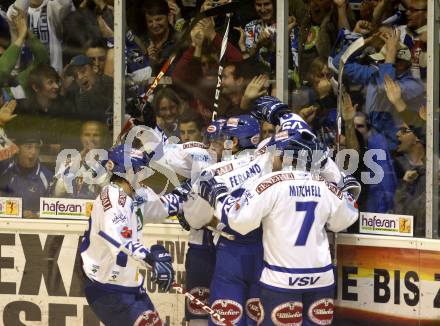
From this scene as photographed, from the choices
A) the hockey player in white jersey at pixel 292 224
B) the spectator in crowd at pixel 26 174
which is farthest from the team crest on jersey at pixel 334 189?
the spectator in crowd at pixel 26 174

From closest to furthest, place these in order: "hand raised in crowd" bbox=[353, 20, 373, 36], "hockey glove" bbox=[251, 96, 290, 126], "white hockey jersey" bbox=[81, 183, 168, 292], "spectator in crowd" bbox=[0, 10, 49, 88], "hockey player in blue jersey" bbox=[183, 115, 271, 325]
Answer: "white hockey jersey" bbox=[81, 183, 168, 292] < "hockey player in blue jersey" bbox=[183, 115, 271, 325] < "hockey glove" bbox=[251, 96, 290, 126] < "hand raised in crowd" bbox=[353, 20, 373, 36] < "spectator in crowd" bbox=[0, 10, 49, 88]

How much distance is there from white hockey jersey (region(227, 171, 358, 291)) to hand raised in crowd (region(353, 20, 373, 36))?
Answer: 1.10m

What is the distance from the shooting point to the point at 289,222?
19.7 ft

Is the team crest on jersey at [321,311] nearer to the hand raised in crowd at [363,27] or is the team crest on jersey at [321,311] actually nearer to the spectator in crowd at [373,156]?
the spectator in crowd at [373,156]

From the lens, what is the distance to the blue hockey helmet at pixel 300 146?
20.0ft

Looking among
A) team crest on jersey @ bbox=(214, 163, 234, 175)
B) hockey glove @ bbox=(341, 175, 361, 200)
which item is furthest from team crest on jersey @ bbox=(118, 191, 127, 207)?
hockey glove @ bbox=(341, 175, 361, 200)

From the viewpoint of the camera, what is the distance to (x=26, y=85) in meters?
7.48

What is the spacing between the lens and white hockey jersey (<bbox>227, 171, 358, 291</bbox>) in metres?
5.99

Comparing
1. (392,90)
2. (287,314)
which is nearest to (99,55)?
(392,90)

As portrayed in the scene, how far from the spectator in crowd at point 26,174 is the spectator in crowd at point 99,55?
1.99 feet

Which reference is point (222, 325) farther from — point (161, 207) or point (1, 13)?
point (1, 13)

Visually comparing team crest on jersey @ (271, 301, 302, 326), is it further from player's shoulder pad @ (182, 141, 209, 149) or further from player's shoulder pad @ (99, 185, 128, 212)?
player's shoulder pad @ (182, 141, 209, 149)

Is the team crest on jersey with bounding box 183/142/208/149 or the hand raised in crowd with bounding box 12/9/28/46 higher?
the hand raised in crowd with bounding box 12/9/28/46

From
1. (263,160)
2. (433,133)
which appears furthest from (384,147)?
(263,160)
